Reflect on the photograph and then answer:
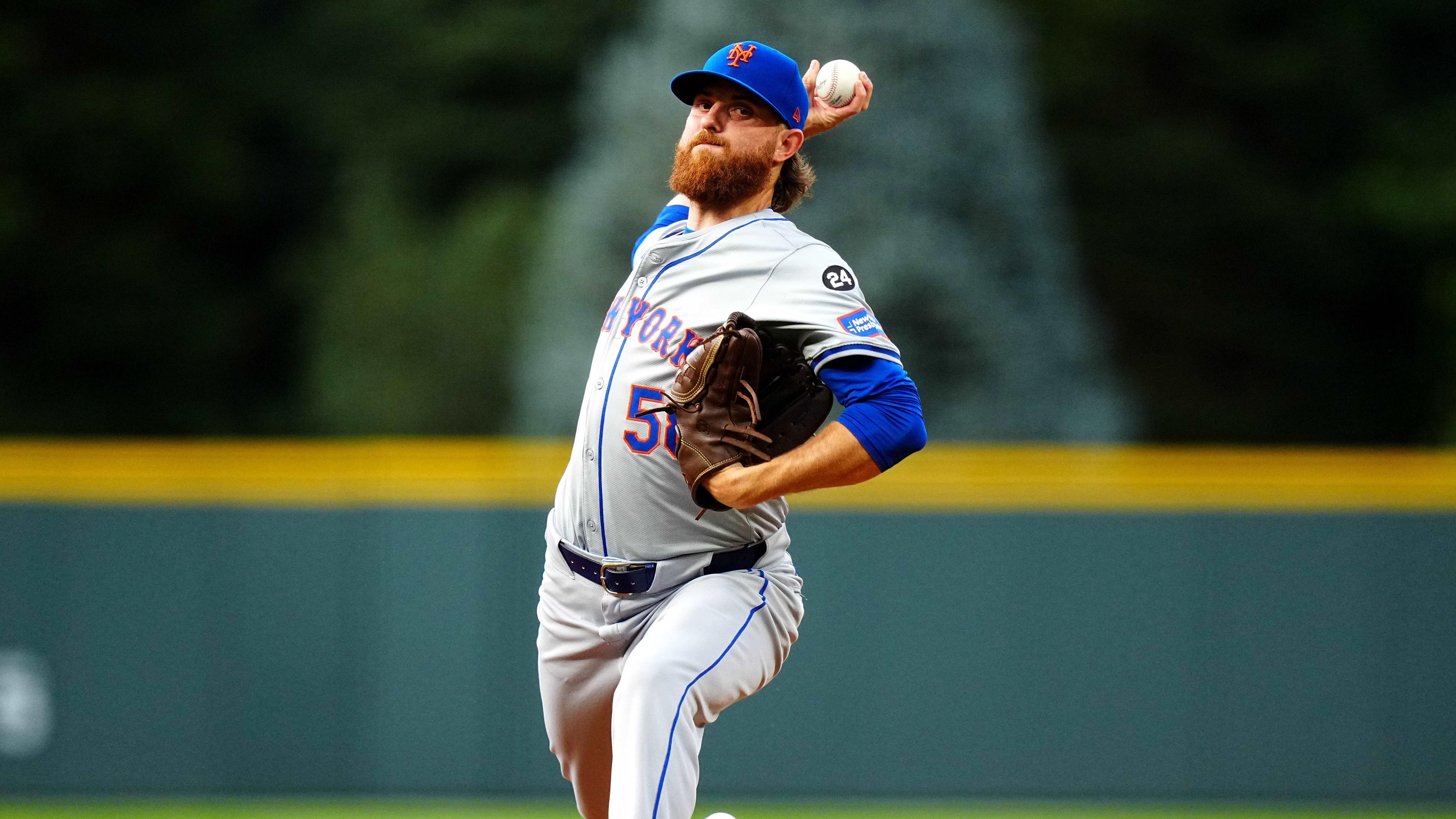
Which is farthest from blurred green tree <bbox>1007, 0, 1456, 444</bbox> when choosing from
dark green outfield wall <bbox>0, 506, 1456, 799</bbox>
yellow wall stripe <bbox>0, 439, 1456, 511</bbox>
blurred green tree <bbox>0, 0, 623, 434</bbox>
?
dark green outfield wall <bbox>0, 506, 1456, 799</bbox>

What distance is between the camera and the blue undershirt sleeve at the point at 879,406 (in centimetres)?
326

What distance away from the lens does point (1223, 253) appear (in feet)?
56.5

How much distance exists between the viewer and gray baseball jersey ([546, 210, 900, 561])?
11.2 feet

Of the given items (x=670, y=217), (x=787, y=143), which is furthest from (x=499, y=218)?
(x=787, y=143)

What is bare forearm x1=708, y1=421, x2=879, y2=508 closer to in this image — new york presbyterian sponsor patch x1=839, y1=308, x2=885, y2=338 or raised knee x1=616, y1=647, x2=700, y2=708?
new york presbyterian sponsor patch x1=839, y1=308, x2=885, y2=338

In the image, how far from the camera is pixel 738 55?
11.5 ft

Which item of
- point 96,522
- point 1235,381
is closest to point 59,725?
point 96,522

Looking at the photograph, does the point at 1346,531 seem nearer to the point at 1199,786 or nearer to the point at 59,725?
the point at 1199,786

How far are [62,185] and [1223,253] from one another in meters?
12.7

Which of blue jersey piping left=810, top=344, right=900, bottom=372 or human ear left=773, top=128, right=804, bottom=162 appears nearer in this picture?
blue jersey piping left=810, top=344, right=900, bottom=372

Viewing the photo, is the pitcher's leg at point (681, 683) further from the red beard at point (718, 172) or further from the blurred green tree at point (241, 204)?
the blurred green tree at point (241, 204)

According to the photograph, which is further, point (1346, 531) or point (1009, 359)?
point (1009, 359)

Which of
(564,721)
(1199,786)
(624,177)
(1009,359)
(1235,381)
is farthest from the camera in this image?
(1235,381)

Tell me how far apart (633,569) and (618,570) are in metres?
0.04
